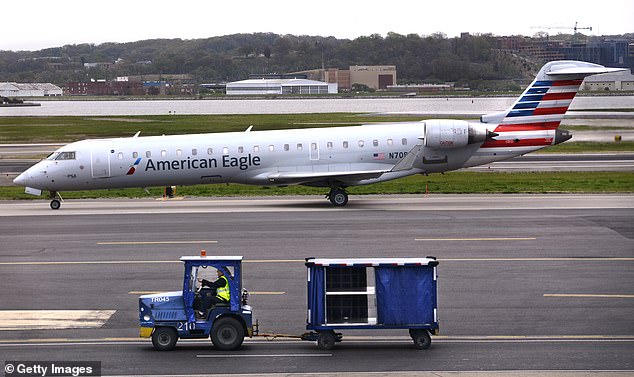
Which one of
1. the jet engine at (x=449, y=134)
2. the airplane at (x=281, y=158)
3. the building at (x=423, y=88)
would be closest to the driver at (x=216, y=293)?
the airplane at (x=281, y=158)

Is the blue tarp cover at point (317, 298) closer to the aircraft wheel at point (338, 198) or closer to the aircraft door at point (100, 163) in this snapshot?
the aircraft wheel at point (338, 198)

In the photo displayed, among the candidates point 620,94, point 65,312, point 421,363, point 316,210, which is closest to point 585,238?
point 316,210

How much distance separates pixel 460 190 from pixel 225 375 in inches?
1134

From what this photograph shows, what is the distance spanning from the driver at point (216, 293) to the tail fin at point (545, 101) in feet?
79.8

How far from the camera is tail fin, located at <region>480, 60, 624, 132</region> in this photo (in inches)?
1586

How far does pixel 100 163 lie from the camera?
130ft

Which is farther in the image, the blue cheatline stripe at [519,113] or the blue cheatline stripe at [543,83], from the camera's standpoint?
the blue cheatline stripe at [543,83]

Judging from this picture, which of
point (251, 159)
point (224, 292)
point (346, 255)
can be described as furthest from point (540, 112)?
point (224, 292)

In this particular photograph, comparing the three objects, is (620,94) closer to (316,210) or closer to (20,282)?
(316,210)

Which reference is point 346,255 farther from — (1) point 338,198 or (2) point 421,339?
(1) point 338,198

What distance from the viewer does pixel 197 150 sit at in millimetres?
39469

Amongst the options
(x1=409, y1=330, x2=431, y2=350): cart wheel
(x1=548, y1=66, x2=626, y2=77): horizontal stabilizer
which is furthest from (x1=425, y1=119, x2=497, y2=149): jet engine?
(x1=409, y1=330, x2=431, y2=350): cart wheel

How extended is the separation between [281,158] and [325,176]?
209 cm

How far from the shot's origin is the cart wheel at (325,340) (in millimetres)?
18250
